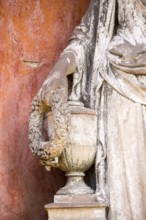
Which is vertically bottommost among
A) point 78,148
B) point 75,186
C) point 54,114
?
point 75,186

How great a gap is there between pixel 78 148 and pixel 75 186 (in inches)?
8.0

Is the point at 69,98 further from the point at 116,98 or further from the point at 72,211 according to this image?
the point at 72,211

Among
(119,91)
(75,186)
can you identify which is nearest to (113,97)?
(119,91)

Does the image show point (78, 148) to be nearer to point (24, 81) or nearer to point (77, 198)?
point (77, 198)

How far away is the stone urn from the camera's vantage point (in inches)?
139

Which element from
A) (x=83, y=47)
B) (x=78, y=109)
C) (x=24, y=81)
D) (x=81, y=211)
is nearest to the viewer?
(x=81, y=211)

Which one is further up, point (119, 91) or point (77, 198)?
point (119, 91)

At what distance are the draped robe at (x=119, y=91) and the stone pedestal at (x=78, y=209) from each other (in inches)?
3.3

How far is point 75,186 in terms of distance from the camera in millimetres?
3568

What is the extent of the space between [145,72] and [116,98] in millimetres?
204

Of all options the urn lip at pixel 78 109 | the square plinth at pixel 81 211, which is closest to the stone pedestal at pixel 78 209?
the square plinth at pixel 81 211

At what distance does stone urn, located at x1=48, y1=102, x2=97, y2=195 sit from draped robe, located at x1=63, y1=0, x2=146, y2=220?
0.06m

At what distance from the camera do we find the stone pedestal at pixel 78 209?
3.48m

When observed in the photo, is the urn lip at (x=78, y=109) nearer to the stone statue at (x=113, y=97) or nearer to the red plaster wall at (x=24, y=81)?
the stone statue at (x=113, y=97)
